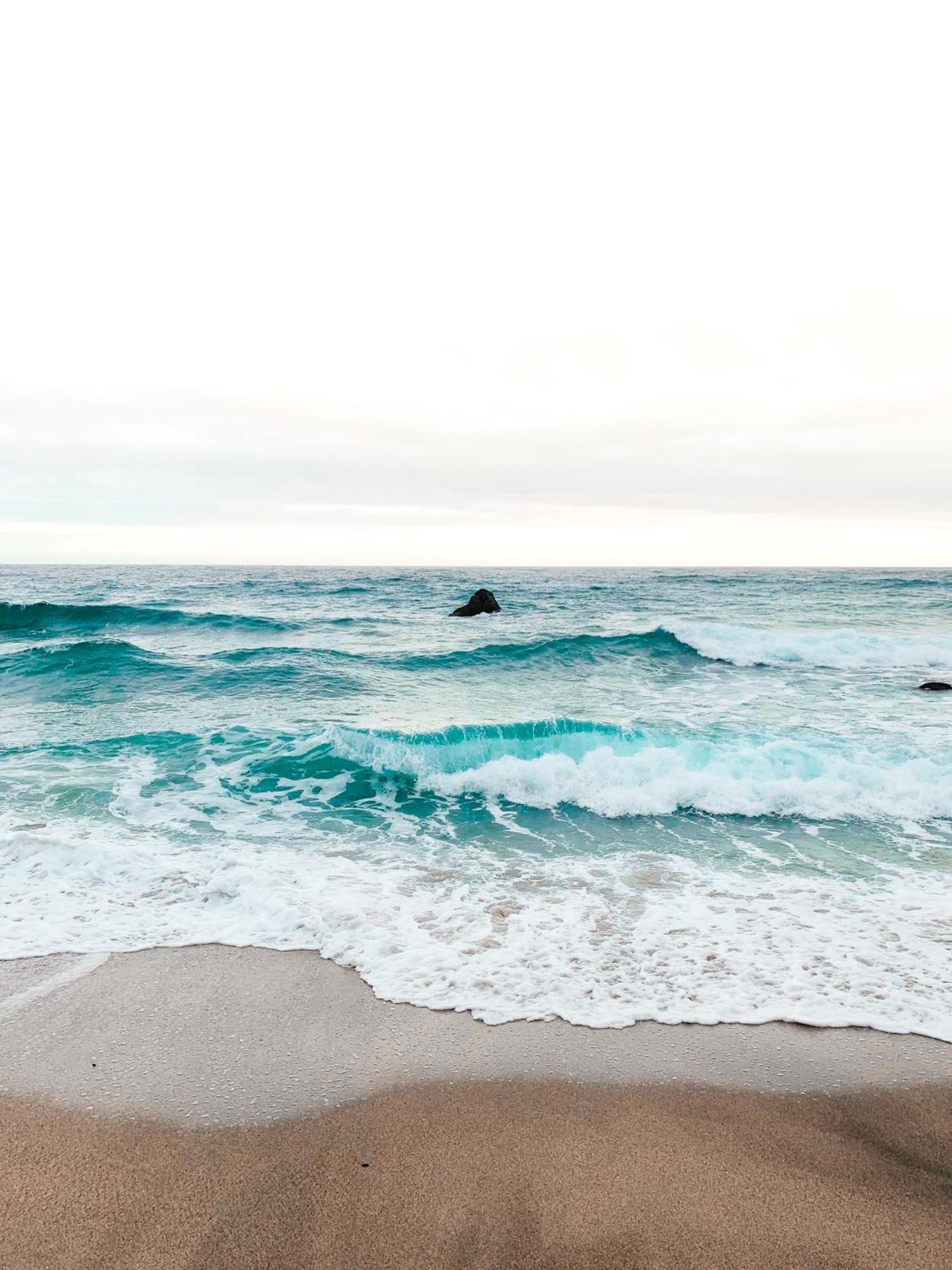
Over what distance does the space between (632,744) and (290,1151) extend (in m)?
8.67

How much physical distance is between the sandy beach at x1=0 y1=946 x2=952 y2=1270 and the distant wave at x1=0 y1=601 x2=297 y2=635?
82.1ft

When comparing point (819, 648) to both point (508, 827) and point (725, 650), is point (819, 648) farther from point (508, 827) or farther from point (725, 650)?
point (508, 827)

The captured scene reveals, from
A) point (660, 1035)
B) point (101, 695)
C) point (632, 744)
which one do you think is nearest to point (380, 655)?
point (101, 695)

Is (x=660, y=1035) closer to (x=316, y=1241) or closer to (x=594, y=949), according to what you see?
(x=594, y=949)

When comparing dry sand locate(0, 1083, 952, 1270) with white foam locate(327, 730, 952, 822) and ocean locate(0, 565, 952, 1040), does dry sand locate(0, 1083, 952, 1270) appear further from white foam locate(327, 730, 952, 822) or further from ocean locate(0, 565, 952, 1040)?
white foam locate(327, 730, 952, 822)

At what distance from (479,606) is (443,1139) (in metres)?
32.2

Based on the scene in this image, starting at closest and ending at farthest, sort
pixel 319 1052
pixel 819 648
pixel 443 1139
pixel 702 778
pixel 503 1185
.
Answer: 1. pixel 503 1185
2. pixel 443 1139
3. pixel 319 1052
4. pixel 702 778
5. pixel 819 648

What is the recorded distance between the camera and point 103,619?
3008cm

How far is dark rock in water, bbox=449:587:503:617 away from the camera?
34.8m

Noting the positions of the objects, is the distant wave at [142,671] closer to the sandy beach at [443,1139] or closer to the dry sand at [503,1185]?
the sandy beach at [443,1139]

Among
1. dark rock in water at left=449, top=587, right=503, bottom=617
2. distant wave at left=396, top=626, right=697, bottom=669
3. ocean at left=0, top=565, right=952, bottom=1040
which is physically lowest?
ocean at left=0, top=565, right=952, bottom=1040

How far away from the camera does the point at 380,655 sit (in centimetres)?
2153

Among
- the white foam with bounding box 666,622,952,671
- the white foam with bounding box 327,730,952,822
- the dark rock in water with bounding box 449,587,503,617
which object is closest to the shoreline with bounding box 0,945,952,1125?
the white foam with bounding box 327,730,952,822

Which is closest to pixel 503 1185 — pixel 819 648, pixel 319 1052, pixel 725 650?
pixel 319 1052
